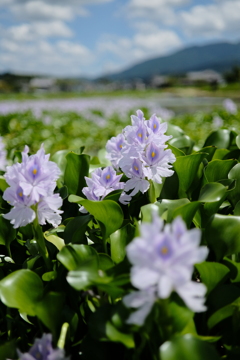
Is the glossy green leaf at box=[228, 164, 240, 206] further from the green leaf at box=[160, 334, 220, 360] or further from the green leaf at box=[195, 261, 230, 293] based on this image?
the green leaf at box=[160, 334, 220, 360]

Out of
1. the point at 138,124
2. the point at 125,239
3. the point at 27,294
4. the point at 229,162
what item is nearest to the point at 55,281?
the point at 27,294

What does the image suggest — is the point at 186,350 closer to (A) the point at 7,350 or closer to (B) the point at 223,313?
(B) the point at 223,313

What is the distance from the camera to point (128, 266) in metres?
0.98

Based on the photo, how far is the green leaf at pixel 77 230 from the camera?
4.14 feet

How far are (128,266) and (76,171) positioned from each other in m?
0.79

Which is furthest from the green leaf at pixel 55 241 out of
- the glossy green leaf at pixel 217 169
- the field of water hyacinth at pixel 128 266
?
the glossy green leaf at pixel 217 169

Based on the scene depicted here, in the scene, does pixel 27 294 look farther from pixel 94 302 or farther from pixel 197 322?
pixel 197 322

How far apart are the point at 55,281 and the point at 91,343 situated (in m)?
0.22

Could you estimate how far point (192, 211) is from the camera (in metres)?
1.14

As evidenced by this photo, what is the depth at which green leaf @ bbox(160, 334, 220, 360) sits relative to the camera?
814 mm

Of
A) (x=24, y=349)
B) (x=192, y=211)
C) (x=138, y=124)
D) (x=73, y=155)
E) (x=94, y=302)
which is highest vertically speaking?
(x=138, y=124)

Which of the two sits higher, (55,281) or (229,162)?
(229,162)

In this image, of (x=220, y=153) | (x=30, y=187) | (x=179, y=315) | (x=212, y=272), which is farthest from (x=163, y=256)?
(x=220, y=153)

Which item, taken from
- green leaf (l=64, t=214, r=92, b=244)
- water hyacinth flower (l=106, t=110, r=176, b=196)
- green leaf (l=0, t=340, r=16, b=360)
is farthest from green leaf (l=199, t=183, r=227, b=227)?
green leaf (l=0, t=340, r=16, b=360)
